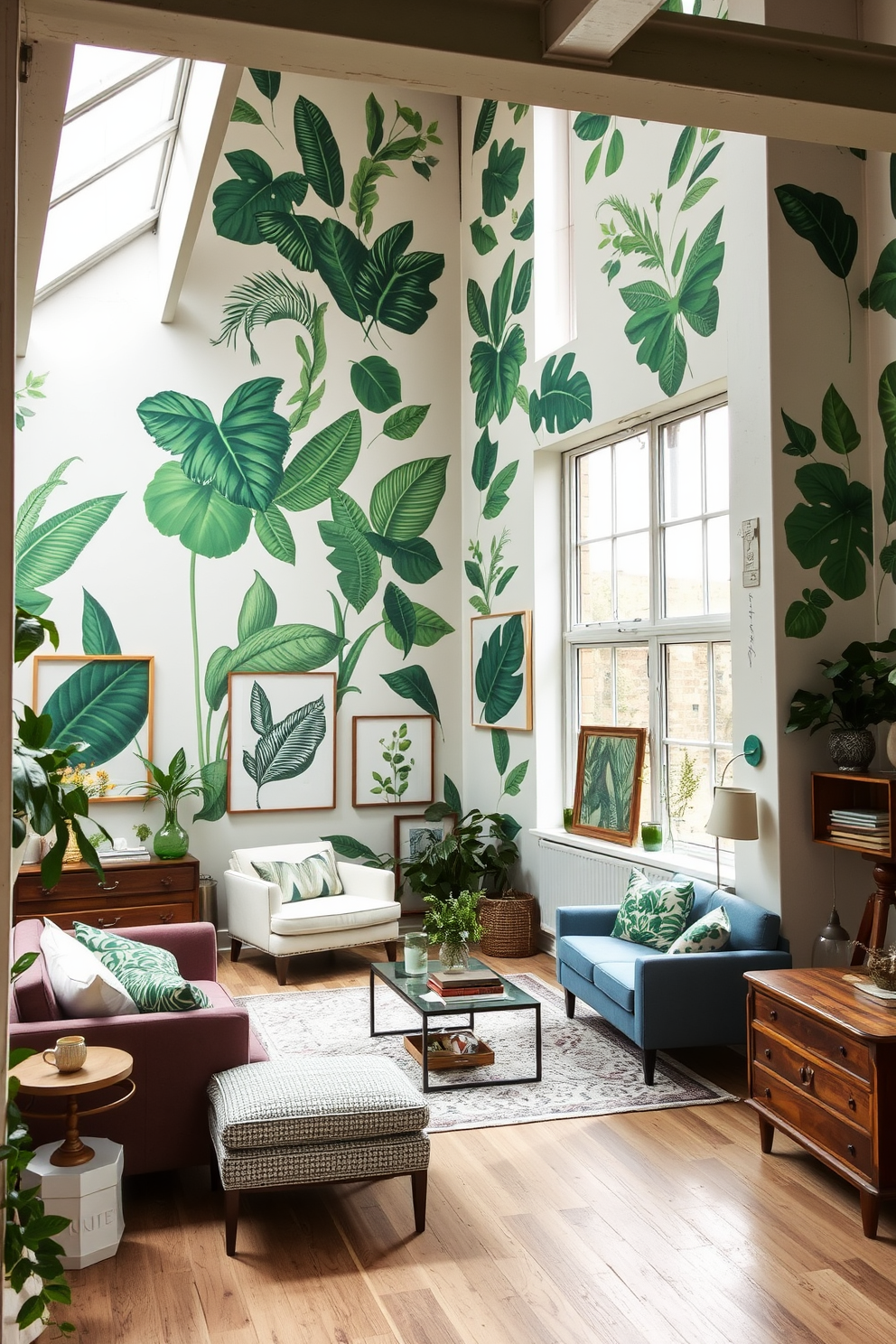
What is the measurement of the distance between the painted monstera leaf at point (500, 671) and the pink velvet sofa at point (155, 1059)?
368cm

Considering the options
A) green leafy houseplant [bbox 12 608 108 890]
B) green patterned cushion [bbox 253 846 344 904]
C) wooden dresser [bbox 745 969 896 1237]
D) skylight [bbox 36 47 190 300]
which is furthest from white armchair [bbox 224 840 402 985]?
green leafy houseplant [bbox 12 608 108 890]

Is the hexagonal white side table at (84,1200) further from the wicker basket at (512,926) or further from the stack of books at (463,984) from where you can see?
the wicker basket at (512,926)

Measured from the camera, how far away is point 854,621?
4.80 m

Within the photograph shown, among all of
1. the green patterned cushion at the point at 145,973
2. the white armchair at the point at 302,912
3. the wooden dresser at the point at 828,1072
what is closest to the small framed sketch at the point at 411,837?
the white armchair at the point at 302,912

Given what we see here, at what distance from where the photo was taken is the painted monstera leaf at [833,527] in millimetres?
4742

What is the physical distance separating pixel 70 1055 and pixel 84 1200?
1.30ft

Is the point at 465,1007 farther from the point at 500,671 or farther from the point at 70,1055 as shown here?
the point at 500,671

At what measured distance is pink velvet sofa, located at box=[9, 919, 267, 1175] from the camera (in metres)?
3.56

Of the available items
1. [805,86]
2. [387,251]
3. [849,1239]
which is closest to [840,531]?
[805,86]

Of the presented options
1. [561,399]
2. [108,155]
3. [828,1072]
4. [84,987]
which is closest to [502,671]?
[561,399]

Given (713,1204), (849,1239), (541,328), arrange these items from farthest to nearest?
(541,328)
(713,1204)
(849,1239)

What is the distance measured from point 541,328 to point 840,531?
2.73 meters

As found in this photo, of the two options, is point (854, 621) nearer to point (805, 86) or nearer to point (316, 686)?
point (805, 86)

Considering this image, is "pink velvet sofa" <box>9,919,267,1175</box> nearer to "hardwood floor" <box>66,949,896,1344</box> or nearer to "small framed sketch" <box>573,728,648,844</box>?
"hardwood floor" <box>66,949,896,1344</box>
